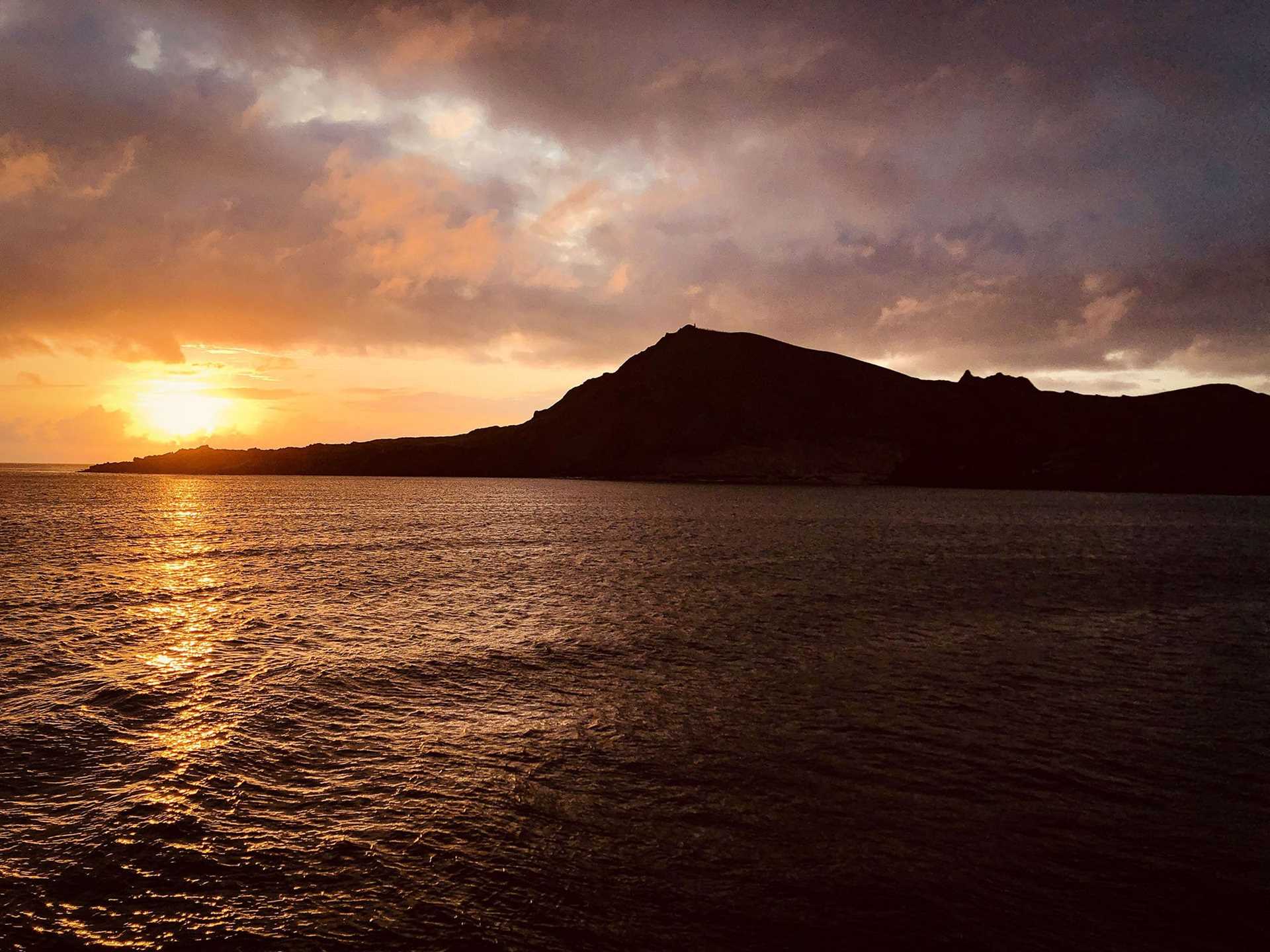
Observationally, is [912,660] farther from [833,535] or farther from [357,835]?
[833,535]

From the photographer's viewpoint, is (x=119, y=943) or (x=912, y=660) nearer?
(x=119, y=943)

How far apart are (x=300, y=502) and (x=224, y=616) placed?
119445 millimetres

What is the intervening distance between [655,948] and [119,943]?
762 centimetres

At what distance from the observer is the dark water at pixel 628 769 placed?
11.5 m

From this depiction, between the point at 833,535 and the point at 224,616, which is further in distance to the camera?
the point at 833,535

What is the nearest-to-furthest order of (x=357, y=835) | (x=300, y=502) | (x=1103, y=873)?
(x=1103, y=873) < (x=357, y=835) < (x=300, y=502)

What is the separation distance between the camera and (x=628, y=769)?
1705 cm

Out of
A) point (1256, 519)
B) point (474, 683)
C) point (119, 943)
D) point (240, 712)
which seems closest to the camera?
point (119, 943)

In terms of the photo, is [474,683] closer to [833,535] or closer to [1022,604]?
[1022,604]

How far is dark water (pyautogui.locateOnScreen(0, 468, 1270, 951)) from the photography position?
11.5 m

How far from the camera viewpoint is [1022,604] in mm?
41250

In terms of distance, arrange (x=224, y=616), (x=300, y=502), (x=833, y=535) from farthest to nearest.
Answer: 1. (x=300, y=502)
2. (x=833, y=535)
3. (x=224, y=616)

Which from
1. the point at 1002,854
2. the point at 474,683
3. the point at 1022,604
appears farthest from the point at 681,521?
the point at 1002,854

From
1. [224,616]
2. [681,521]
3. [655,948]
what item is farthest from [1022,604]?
[681,521]
